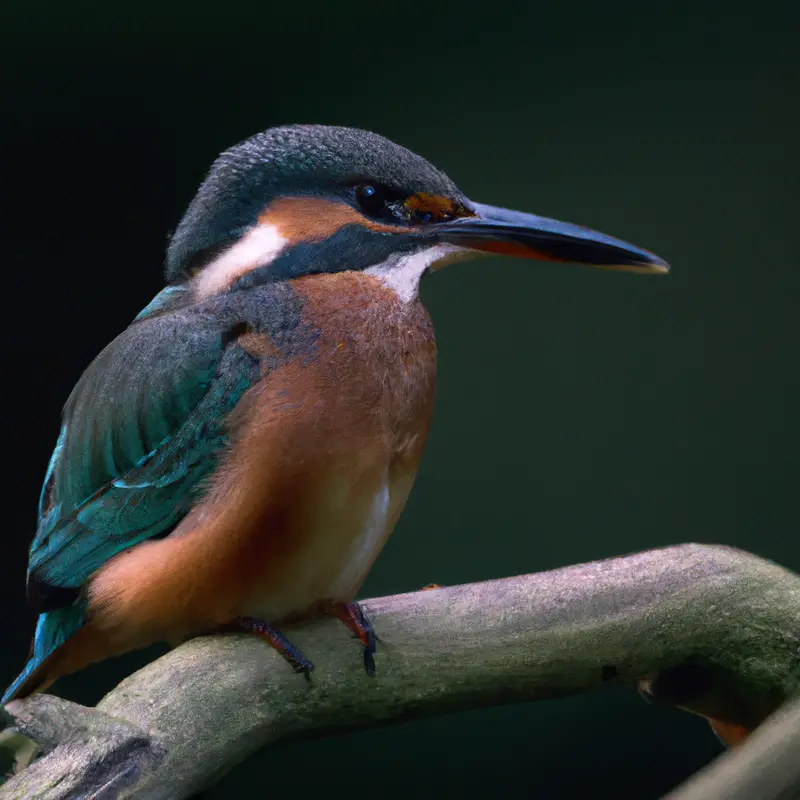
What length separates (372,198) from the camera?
4.39 ft

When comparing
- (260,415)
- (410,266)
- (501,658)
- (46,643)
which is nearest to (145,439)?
(260,415)

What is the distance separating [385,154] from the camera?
1.33m

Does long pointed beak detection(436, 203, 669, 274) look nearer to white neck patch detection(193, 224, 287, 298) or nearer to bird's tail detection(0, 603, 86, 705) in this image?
white neck patch detection(193, 224, 287, 298)

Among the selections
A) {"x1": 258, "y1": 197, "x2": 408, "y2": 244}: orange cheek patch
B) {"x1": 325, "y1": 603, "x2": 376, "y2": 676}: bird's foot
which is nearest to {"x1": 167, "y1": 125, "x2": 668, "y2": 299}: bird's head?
{"x1": 258, "y1": 197, "x2": 408, "y2": 244}: orange cheek patch

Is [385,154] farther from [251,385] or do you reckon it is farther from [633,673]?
[633,673]

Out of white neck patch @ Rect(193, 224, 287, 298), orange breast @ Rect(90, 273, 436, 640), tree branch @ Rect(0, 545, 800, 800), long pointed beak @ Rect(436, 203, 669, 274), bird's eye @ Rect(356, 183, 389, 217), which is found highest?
bird's eye @ Rect(356, 183, 389, 217)

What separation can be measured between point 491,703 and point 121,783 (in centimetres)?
46

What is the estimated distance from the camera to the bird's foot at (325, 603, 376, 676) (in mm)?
1299

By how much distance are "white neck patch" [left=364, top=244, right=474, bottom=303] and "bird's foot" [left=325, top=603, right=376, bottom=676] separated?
14.9 inches

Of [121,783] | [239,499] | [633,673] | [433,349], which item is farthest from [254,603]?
[633,673]

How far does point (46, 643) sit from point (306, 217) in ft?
1.93

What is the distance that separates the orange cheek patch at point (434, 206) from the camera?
1354mm

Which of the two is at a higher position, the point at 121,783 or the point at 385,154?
the point at 385,154

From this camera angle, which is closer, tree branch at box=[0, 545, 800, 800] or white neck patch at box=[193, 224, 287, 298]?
tree branch at box=[0, 545, 800, 800]
